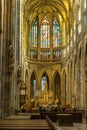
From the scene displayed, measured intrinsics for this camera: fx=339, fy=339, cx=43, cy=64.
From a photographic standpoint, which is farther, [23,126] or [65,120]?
[65,120]

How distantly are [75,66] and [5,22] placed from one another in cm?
2475

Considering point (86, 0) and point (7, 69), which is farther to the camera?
point (86, 0)

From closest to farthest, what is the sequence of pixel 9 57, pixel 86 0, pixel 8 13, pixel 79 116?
pixel 9 57 → pixel 8 13 → pixel 79 116 → pixel 86 0

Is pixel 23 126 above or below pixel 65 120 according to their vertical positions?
above

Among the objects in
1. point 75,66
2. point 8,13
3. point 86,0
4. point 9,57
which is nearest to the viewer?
point 9,57

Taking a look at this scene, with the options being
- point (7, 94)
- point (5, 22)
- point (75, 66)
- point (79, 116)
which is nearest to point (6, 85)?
point (7, 94)

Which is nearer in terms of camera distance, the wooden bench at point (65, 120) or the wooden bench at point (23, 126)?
the wooden bench at point (23, 126)

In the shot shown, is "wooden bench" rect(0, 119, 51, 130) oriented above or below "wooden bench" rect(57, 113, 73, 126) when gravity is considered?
above

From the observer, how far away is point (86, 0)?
38250 mm

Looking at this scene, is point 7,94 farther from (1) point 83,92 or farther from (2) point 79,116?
(1) point 83,92

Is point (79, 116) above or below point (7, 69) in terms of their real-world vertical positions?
below

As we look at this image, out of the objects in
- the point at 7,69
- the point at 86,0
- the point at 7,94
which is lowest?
the point at 7,94

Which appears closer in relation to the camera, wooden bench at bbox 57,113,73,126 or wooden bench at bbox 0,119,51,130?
wooden bench at bbox 0,119,51,130

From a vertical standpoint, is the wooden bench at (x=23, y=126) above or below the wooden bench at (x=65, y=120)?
above
